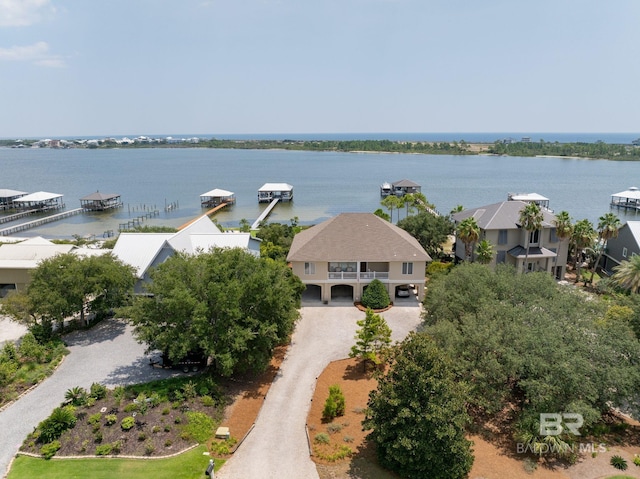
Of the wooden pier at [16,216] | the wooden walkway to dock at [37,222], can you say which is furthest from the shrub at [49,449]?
the wooden pier at [16,216]

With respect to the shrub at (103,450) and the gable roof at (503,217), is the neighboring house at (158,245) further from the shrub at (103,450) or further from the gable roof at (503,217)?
the gable roof at (503,217)

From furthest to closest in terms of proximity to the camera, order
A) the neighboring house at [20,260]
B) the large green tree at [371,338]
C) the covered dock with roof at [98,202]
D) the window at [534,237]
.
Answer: the covered dock with roof at [98,202], the window at [534,237], the neighboring house at [20,260], the large green tree at [371,338]

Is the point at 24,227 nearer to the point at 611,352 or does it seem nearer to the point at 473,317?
the point at 473,317

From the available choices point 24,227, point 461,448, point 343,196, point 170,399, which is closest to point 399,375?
point 461,448

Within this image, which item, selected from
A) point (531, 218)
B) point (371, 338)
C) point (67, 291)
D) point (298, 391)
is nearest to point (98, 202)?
point (67, 291)

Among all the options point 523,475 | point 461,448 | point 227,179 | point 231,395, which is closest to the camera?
point 461,448
